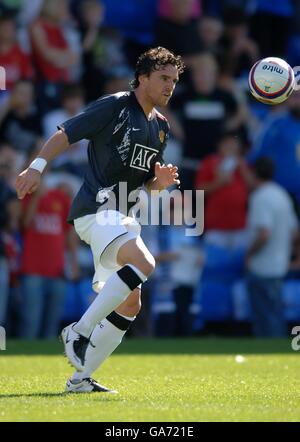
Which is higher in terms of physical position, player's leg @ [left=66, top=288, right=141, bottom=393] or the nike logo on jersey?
the nike logo on jersey

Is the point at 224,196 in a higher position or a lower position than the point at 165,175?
lower

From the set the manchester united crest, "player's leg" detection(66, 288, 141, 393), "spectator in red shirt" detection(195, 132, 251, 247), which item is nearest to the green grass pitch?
"player's leg" detection(66, 288, 141, 393)

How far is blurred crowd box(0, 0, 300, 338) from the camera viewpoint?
47.5ft

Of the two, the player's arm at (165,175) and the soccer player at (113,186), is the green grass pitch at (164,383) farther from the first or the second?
the player's arm at (165,175)

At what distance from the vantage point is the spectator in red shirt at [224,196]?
1538 centimetres

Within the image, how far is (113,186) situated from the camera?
26.2 ft

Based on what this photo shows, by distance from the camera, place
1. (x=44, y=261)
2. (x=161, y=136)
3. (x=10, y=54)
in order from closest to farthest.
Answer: (x=161, y=136) < (x=44, y=261) < (x=10, y=54)

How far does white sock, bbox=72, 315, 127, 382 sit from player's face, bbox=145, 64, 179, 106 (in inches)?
69.9

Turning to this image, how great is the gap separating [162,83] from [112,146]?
620 mm

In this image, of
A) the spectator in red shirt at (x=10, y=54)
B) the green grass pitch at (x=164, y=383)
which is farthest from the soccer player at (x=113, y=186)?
the spectator in red shirt at (x=10, y=54)

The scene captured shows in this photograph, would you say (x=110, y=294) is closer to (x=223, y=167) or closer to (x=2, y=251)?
(x=2, y=251)

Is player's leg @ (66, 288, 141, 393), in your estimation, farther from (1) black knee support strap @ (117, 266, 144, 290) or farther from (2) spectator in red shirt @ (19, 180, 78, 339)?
(2) spectator in red shirt @ (19, 180, 78, 339)

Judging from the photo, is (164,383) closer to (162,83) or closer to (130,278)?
(130,278)

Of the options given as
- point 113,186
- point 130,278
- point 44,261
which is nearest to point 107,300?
point 130,278
